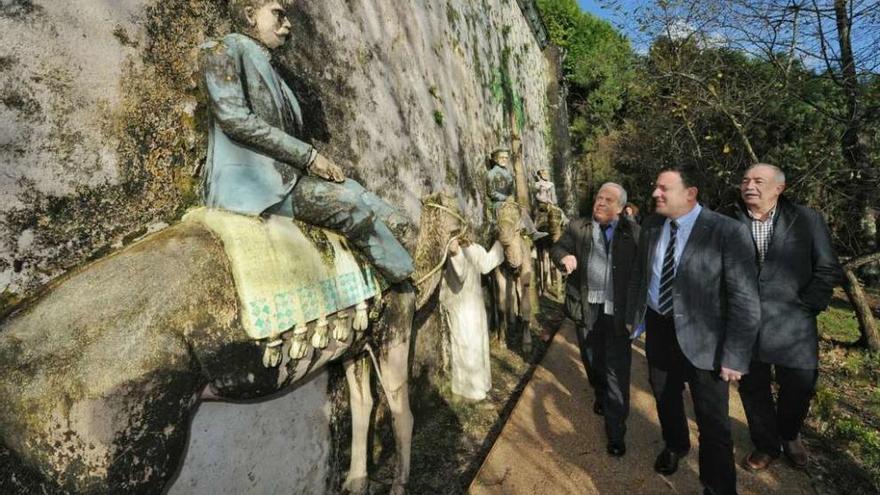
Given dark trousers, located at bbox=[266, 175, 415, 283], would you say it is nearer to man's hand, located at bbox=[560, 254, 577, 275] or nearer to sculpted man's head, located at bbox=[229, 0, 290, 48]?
sculpted man's head, located at bbox=[229, 0, 290, 48]

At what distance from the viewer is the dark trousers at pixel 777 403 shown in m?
3.42

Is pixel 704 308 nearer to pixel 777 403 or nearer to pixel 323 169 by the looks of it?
pixel 777 403

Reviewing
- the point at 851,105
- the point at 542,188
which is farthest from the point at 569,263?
the point at 542,188

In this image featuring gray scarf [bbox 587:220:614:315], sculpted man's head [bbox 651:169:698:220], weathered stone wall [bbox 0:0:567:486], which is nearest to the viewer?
weathered stone wall [bbox 0:0:567:486]

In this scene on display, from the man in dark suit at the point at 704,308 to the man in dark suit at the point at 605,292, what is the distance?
1.34ft

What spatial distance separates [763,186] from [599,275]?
139cm

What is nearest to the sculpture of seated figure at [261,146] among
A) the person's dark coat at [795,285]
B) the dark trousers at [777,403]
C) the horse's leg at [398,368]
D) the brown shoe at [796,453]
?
the horse's leg at [398,368]

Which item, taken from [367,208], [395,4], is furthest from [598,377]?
[395,4]

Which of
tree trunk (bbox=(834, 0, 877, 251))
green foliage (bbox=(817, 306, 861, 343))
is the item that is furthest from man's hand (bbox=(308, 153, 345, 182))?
green foliage (bbox=(817, 306, 861, 343))

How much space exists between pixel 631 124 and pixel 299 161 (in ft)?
62.0

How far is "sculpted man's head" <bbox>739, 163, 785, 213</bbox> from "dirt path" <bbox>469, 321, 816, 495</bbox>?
2.01 m

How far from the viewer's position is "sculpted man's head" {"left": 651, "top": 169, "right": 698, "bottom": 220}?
2965 mm

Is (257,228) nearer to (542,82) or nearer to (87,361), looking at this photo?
(87,361)

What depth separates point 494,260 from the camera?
523 cm
